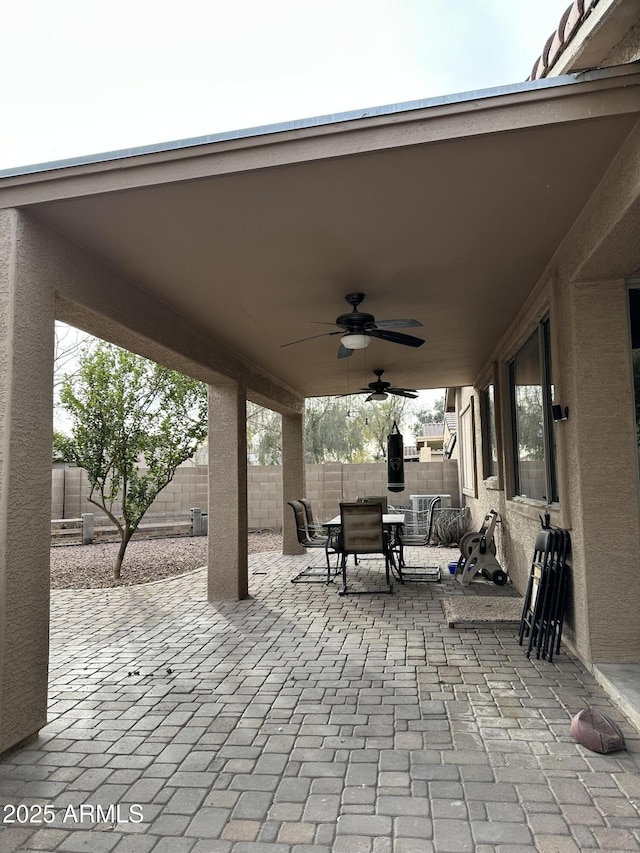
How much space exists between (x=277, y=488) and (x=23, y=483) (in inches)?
384

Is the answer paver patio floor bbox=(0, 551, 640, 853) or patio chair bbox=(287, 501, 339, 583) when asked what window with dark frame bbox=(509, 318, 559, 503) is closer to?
paver patio floor bbox=(0, 551, 640, 853)

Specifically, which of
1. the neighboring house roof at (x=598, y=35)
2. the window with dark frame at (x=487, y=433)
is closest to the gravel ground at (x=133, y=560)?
the window with dark frame at (x=487, y=433)

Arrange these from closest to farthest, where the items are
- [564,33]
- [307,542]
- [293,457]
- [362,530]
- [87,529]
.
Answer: [564,33] < [362,530] < [307,542] < [293,457] < [87,529]

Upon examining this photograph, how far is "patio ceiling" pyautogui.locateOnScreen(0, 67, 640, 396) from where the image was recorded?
7.70 feet

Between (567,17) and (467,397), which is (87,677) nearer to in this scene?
(567,17)

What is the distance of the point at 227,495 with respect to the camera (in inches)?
235

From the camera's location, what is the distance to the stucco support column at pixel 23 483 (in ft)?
8.59

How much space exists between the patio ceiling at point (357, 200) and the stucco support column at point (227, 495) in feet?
5.42

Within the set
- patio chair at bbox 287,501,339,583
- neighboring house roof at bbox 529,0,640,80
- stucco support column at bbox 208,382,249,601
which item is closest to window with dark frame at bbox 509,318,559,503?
neighboring house roof at bbox 529,0,640,80

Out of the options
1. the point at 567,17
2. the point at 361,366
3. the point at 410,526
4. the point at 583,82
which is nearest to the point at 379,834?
the point at 583,82

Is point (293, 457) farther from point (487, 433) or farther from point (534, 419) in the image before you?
point (534, 419)

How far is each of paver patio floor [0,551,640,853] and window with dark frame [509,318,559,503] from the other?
1.25m

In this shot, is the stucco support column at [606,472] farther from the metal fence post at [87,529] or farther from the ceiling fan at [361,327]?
the metal fence post at [87,529]

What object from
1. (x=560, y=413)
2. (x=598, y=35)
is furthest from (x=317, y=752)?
(x=598, y=35)
